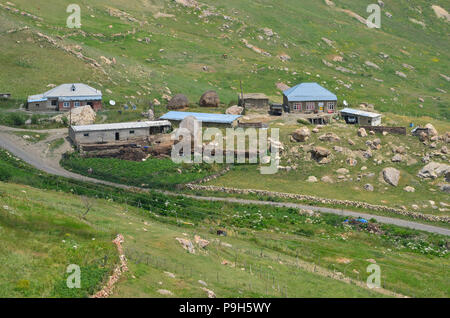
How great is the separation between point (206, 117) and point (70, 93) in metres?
26.0

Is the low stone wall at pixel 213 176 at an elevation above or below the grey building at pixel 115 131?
below

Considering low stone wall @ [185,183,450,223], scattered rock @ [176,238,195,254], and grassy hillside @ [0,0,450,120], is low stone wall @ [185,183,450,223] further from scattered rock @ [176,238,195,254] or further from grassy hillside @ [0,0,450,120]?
grassy hillside @ [0,0,450,120]

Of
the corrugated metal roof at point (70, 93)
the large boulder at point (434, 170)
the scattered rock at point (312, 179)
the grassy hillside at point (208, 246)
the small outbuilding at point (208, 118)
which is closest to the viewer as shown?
the grassy hillside at point (208, 246)

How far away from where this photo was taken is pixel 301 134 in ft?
295

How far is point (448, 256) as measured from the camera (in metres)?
61.8

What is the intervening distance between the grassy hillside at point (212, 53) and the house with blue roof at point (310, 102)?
17588 mm

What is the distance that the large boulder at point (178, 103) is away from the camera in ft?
349

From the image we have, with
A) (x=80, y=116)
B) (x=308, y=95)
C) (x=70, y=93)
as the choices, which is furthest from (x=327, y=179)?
Answer: (x=70, y=93)

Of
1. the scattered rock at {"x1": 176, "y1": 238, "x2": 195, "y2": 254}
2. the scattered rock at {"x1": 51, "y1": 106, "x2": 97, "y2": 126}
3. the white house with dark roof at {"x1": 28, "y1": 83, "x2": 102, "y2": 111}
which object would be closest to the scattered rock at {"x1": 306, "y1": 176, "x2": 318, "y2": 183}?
the scattered rock at {"x1": 176, "y1": 238, "x2": 195, "y2": 254}

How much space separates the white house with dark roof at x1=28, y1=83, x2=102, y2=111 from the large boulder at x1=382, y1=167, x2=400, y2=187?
51.8 metres

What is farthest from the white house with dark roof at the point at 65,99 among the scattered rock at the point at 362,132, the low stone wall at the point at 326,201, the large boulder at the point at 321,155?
the scattered rock at the point at 362,132

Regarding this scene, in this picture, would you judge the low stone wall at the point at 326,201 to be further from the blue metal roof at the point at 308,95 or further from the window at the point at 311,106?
the window at the point at 311,106

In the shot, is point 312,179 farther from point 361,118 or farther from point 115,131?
point 115,131
